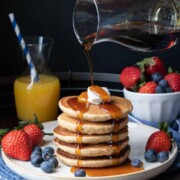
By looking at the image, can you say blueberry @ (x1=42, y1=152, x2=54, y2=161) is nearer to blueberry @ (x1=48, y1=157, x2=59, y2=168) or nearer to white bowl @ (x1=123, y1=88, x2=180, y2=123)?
blueberry @ (x1=48, y1=157, x2=59, y2=168)

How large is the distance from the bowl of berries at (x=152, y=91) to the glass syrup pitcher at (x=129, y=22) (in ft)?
0.47

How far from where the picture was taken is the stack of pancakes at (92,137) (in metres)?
1.06

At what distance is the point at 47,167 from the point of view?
3.45 feet

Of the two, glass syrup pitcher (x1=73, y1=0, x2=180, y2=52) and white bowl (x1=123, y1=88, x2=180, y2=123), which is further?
white bowl (x1=123, y1=88, x2=180, y2=123)

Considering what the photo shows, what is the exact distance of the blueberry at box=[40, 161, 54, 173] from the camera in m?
1.05

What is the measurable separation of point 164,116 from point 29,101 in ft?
1.23

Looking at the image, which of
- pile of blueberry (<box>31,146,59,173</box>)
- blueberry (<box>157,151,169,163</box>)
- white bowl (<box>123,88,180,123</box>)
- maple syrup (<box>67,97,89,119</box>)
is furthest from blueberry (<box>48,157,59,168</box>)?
white bowl (<box>123,88,180,123</box>)

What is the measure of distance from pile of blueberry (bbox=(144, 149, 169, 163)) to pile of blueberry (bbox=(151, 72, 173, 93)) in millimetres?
312

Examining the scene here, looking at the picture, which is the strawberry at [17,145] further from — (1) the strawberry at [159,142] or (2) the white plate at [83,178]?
(1) the strawberry at [159,142]

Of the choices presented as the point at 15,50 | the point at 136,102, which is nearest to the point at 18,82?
the point at 15,50

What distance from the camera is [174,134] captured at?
131 cm

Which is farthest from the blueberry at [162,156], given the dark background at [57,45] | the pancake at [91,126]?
the dark background at [57,45]

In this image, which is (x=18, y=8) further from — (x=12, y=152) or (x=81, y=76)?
(x=12, y=152)

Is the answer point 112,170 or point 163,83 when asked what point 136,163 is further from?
point 163,83
